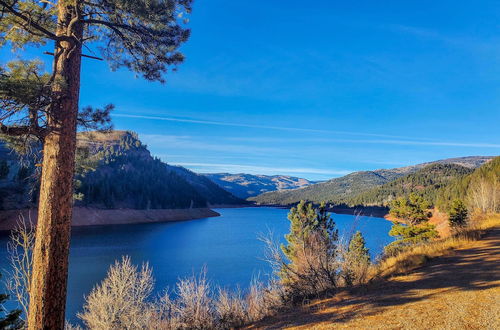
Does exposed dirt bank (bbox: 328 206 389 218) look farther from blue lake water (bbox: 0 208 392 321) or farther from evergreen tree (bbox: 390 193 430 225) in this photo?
evergreen tree (bbox: 390 193 430 225)

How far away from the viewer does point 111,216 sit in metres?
67.9

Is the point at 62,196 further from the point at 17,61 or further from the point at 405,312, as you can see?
the point at 405,312

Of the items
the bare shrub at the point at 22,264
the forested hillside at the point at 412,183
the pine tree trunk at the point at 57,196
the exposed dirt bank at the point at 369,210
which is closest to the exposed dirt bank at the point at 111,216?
the bare shrub at the point at 22,264

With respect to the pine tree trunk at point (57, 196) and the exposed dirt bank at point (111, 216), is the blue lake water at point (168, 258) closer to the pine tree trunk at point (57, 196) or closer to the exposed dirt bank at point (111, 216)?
the pine tree trunk at point (57, 196)

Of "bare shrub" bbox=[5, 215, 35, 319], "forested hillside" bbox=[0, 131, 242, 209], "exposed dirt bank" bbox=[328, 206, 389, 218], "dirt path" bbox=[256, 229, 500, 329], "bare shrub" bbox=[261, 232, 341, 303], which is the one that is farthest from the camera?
"exposed dirt bank" bbox=[328, 206, 389, 218]

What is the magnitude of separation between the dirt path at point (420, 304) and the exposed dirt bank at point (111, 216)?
5658 centimetres

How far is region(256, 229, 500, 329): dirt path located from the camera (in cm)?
422

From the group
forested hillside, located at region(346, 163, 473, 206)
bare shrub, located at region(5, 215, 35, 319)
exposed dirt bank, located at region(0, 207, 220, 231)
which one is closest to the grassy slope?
bare shrub, located at region(5, 215, 35, 319)

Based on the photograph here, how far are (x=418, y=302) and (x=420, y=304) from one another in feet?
0.41

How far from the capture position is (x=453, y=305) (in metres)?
4.71

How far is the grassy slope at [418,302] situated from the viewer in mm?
4246

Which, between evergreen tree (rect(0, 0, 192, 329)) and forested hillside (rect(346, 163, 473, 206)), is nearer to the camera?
evergreen tree (rect(0, 0, 192, 329))

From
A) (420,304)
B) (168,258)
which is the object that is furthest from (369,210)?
(420,304)

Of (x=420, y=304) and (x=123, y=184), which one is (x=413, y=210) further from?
(x=123, y=184)
